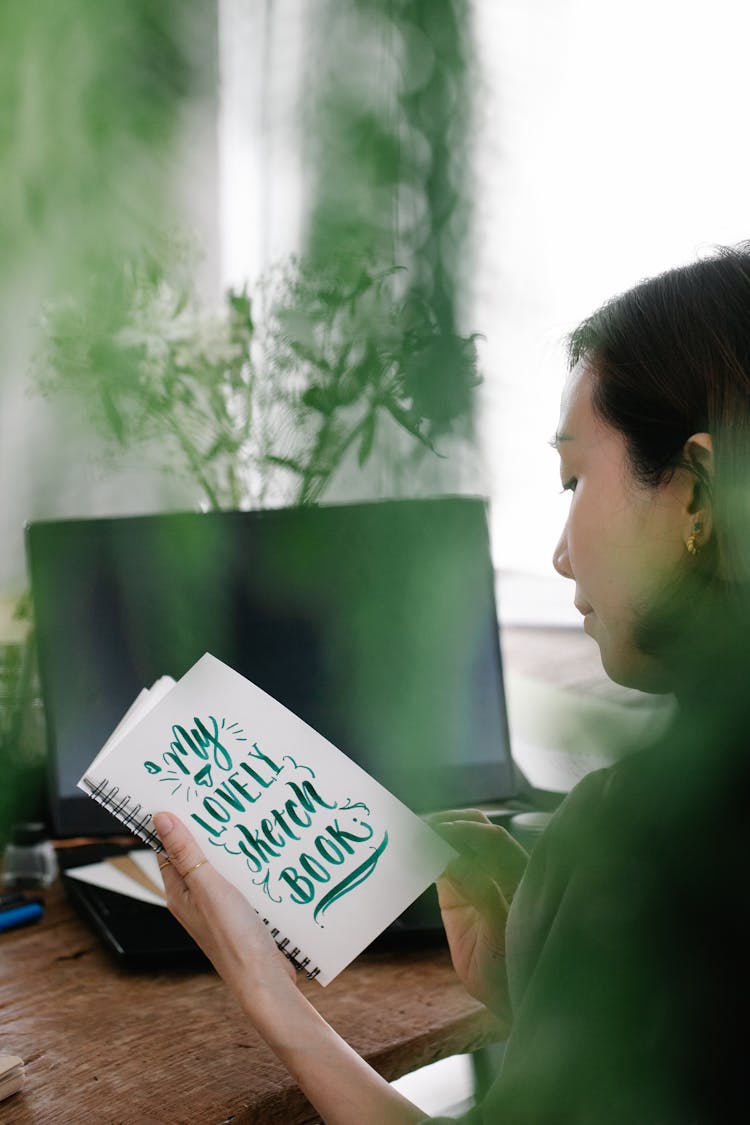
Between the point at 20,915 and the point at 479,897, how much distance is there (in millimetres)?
427

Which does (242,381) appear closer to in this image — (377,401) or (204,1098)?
(377,401)

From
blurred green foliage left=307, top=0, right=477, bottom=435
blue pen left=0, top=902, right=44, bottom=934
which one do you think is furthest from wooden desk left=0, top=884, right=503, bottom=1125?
blurred green foliage left=307, top=0, right=477, bottom=435

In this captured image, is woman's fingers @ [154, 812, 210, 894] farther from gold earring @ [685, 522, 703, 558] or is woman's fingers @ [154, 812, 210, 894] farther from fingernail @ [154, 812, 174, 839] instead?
gold earring @ [685, 522, 703, 558]

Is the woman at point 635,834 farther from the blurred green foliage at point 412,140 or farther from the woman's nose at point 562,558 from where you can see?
the blurred green foliage at point 412,140

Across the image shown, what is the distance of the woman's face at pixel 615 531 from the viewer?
0.72 m

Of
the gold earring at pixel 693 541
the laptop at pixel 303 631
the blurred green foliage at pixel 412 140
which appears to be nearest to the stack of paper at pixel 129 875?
the laptop at pixel 303 631

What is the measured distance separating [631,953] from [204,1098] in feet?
1.01

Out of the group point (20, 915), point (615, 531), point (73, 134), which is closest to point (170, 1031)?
point (20, 915)

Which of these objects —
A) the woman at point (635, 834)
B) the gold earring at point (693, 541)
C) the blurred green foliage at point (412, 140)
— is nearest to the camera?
the woman at point (635, 834)

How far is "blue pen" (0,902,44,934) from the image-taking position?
987 millimetres

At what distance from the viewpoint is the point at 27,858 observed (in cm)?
110

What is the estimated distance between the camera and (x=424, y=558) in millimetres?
1101

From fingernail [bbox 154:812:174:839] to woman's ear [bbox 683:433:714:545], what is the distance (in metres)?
0.40

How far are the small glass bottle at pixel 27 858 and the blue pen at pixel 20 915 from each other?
8 centimetres
